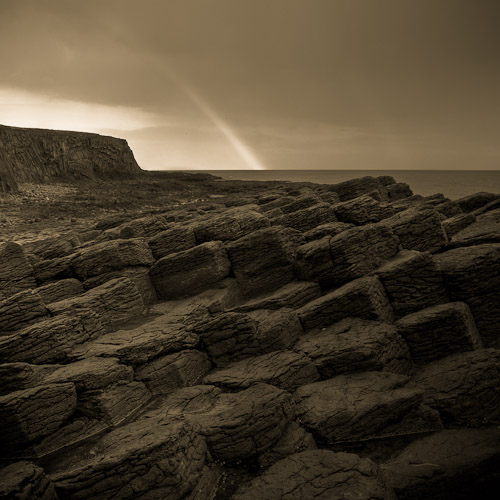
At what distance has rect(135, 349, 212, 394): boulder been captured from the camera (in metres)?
13.5

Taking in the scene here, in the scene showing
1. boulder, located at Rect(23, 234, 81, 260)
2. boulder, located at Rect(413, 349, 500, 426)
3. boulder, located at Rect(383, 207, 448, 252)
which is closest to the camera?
boulder, located at Rect(413, 349, 500, 426)

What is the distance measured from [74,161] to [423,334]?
76125 mm

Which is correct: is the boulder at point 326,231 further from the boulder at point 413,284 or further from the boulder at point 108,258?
the boulder at point 108,258

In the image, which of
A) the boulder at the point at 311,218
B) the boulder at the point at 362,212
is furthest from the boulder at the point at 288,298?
the boulder at the point at 362,212

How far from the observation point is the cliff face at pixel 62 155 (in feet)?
215

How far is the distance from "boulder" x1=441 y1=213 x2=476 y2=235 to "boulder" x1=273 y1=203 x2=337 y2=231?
6038 millimetres

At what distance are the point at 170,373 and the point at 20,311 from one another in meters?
6.37

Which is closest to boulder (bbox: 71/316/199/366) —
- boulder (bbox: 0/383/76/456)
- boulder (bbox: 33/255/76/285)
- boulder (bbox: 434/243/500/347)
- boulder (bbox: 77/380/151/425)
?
boulder (bbox: 77/380/151/425)

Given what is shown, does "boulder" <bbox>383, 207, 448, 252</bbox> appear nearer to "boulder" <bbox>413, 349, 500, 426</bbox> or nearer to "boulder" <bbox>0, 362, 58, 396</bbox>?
"boulder" <bbox>413, 349, 500, 426</bbox>

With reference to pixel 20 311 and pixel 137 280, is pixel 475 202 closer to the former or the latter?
pixel 137 280

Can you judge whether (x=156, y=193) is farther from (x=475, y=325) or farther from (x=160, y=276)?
(x=475, y=325)

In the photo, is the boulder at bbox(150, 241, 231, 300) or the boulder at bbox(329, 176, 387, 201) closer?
the boulder at bbox(150, 241, 231, 300)

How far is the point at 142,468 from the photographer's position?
9523 millimetres

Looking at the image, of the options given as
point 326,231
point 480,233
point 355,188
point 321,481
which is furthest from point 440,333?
point 355,188
